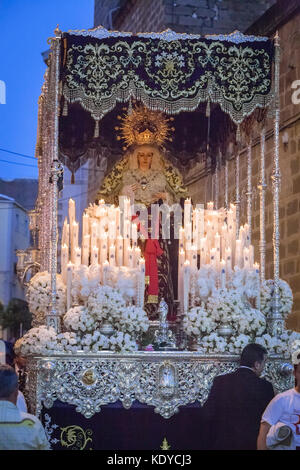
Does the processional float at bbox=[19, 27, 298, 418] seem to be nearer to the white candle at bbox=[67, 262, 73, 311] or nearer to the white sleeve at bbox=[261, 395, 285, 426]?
the white candle at bbox=[67, 262, 73, 311]

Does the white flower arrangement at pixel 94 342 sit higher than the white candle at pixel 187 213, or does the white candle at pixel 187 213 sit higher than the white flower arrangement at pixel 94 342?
the white candle at pixel 187 213

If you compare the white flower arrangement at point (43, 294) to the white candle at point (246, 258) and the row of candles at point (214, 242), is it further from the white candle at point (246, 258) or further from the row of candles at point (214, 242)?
the white candle at point (246, 258)

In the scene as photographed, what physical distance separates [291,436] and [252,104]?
4678 millimetres

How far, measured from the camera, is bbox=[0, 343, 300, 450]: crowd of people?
15.8 ft

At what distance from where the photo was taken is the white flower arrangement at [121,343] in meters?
8.56

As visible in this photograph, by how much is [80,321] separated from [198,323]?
1.20 metres

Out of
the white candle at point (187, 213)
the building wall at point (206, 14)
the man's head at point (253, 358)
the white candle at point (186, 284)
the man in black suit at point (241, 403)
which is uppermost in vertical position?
the building wall at point (206, 14)

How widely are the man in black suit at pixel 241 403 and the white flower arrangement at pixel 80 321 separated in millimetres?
1981

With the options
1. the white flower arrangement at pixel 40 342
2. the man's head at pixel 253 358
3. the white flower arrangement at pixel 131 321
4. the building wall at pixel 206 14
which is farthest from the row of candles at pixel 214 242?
the building wall at pixel 206 14

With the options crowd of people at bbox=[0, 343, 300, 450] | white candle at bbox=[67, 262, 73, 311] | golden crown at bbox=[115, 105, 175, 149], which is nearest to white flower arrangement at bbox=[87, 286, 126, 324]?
white candle at bbox=[67, 262, 73, 311]

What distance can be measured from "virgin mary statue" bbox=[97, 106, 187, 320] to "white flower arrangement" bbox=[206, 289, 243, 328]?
1.49 meters

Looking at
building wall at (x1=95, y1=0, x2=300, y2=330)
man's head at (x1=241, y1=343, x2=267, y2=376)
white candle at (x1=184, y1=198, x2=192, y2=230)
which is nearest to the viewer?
man's head at (x1=241, y1=343, x2=267, y2=376)

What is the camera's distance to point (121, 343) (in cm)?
859

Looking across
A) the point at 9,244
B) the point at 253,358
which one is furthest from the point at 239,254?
the point at 9,244
